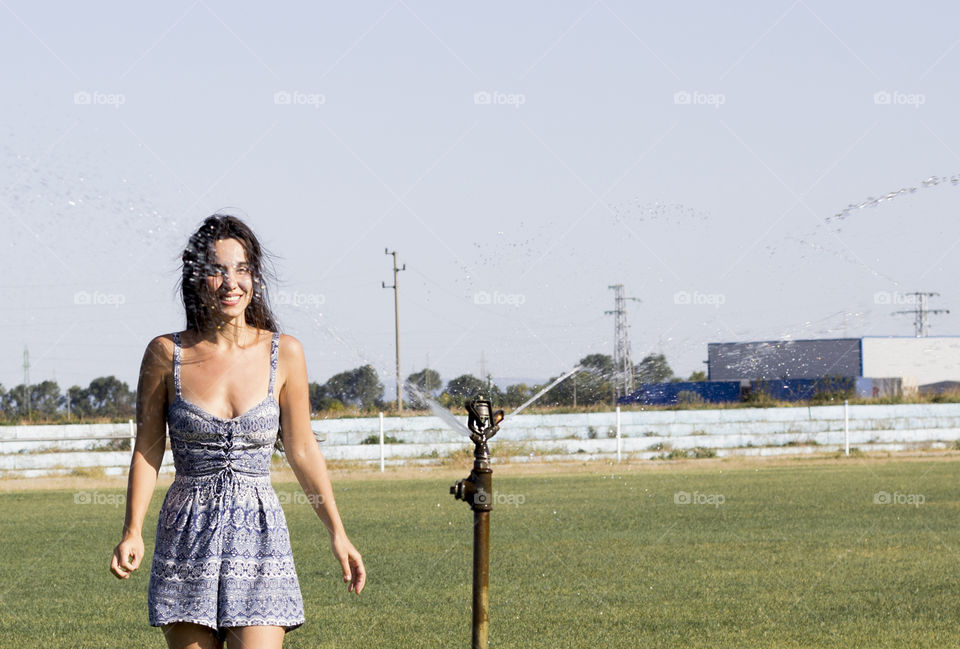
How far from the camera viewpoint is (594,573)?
11680mm

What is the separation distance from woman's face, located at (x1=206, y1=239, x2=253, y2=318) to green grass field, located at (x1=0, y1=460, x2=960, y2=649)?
178 inches

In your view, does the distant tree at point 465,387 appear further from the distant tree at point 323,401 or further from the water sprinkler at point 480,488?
the distant tree at point 323,401

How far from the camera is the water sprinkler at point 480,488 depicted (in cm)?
491

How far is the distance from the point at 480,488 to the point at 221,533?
112 centimetres

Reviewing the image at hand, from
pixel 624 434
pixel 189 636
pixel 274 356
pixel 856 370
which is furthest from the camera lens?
pixel 856 370

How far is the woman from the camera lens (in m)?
4.12

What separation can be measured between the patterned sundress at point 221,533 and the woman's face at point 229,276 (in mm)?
222

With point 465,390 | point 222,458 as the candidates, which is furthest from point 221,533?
point 465,390

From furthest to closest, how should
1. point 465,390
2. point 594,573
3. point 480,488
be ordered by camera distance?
point 594,573 → point 465,390 → point 480,488

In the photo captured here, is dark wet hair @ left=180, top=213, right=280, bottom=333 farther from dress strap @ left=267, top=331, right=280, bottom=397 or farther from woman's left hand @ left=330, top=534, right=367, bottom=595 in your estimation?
woman's left hand @ left=330, top=534, right=367, bottom=595

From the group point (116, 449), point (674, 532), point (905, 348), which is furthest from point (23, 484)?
point (905, 348)

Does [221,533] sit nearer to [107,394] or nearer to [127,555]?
[127,555]

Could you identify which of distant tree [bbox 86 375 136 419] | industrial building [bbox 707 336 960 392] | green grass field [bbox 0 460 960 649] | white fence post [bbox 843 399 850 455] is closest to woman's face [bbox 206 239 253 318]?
green grass field [bbox 0 460 960 649]

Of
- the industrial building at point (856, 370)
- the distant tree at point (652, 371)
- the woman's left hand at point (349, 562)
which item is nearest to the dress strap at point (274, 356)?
the woman's left hand at point (349, 562)
